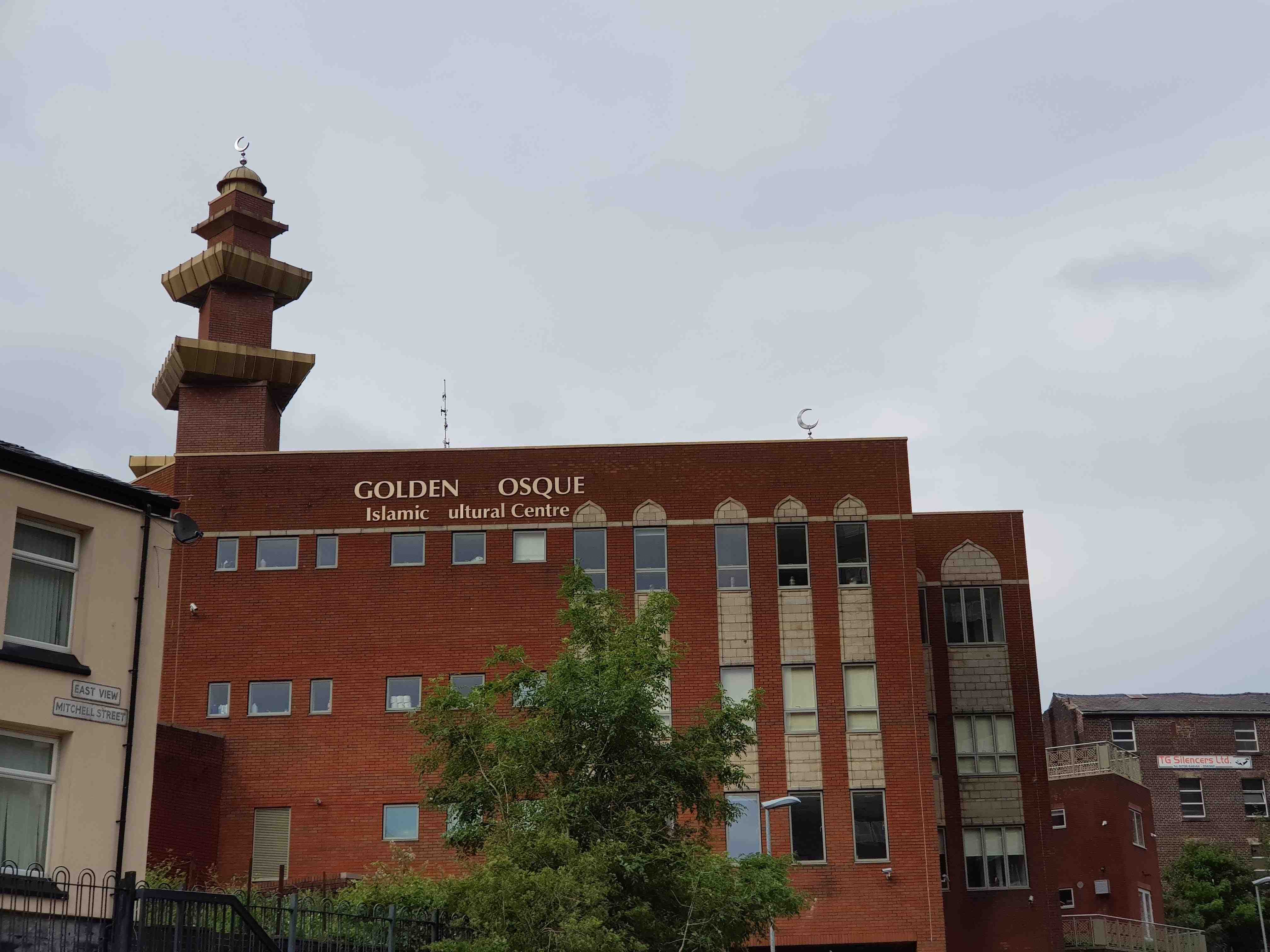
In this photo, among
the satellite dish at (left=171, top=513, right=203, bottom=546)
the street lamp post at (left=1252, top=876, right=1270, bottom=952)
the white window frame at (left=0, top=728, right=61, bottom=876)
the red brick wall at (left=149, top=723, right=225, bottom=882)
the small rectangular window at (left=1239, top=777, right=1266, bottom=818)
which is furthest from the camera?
the small rectangular window at (left=1239, top=777, right=1266, bottom=818)

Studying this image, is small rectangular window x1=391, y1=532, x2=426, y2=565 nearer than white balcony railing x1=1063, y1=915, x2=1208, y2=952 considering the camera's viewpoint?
Yes

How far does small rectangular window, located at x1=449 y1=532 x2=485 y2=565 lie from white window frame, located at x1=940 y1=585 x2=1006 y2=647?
48.2 ft

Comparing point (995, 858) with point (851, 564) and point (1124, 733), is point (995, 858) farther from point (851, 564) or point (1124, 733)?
point (1124, 733)

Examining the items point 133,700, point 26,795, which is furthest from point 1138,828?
point 26,795

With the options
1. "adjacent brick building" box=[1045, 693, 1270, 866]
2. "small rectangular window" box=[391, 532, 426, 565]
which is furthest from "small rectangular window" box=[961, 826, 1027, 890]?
"adjacent brick building" box=[1045, 693, 1270, 866]

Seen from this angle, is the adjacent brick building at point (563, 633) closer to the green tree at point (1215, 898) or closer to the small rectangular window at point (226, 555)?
the small rectangular window at point (226, 555)

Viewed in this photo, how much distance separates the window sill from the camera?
67.4 feet

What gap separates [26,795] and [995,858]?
110ft

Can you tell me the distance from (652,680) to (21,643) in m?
10.1

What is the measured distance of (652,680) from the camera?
2653cm

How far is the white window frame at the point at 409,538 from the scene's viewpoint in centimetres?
4519

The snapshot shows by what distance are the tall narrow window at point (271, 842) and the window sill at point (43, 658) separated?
882 inches

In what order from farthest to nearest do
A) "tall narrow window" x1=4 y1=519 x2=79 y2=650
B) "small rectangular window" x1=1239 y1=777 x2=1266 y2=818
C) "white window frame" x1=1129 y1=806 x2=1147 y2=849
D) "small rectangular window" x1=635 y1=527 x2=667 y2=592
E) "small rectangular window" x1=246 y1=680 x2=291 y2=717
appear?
"small rectangular window" x1=1239 y1=777 x2=1266 y2=818
"white window frame" x1=1129 y1=806 x2=1147 y2=849
"small rectangular window" x1=635 y1=527 x2=667 y2=592
"small rectangular window" x1=246 y1=680 x2=291 y2=717
"tall narrow window" x1=4 y1=519 x2=79 y2=650

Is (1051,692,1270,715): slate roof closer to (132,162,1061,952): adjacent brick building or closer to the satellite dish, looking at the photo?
(132,162,1061,952): adjacent brick building
